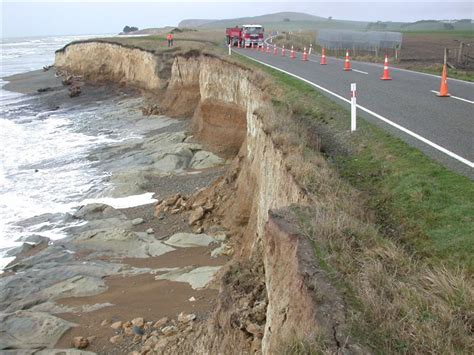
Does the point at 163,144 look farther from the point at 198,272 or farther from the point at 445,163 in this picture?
the point at 445,163

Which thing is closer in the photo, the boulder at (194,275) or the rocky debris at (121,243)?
the boulder at (194,275)

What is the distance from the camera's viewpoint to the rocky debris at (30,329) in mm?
9461

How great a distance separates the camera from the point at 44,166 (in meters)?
24.3

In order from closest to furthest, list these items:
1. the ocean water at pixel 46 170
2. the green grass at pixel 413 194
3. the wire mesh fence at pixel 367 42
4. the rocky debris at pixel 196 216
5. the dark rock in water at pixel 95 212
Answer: the green grass at pixel 413 194
the rocky debris at pixel 196 216
the dark rock in water at pixel 95 212
the ocean water at pixel 46 170
the wire mesh fence at pixel 367 42

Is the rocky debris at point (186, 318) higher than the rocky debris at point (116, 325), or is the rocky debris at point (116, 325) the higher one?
the rocky debris at point (186, 318)

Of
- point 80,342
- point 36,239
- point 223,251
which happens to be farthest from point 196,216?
point 80,342

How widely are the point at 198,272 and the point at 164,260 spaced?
1.65 m

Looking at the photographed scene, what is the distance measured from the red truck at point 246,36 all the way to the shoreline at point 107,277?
96.4ft

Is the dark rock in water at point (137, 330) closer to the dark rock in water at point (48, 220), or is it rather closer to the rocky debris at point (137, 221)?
the rocky debris at point (137, 221)

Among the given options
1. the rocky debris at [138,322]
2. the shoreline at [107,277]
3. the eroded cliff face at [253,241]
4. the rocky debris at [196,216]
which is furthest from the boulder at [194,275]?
the rocky debris at [196,216]

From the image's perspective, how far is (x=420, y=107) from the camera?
1277cm

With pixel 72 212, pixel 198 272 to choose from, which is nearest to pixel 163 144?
pixel 72 212

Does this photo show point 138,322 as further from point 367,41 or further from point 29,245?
point 367,41

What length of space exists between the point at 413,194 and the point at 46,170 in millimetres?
20005
